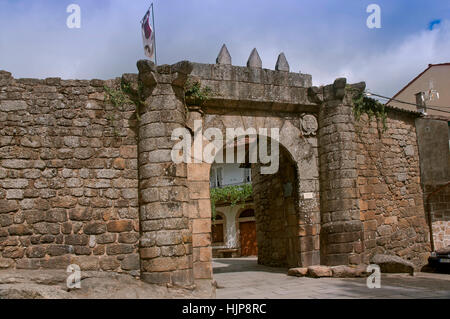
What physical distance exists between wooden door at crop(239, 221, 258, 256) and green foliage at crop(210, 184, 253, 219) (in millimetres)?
1352

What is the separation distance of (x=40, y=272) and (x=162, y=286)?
1688 mm

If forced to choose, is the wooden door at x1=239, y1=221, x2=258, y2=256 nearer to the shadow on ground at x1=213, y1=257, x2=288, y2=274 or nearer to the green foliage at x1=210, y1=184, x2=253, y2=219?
the green foliage at x1=210, y1=184, x2=253, y2=219

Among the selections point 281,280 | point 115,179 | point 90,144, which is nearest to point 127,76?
point 90,144

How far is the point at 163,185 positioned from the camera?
6.50 m

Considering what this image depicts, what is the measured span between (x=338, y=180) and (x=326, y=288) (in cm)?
236

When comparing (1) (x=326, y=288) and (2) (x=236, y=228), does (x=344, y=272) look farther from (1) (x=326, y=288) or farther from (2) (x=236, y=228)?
(2) (x=236, y=228)

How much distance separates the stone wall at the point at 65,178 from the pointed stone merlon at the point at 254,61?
8.70 feet

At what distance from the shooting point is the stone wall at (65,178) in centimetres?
626

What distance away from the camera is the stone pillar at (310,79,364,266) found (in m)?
7.91

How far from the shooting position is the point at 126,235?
21.7 feet

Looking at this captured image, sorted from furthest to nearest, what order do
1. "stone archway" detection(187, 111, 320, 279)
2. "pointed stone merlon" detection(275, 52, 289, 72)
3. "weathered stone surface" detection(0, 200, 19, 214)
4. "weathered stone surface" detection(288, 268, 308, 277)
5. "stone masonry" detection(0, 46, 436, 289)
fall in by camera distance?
1. "pointed stone merlon" detection(275, 52, 289, 72)
2. "weathered stone surface" detection(288, 268, 308, 277)
3. "stone archway" detection(187, 111, 320, 279)
4. "stone masonry" detection(0, 46, 436, 289)
5. "weathered stone surface" detection(0, 200, 19, 214)

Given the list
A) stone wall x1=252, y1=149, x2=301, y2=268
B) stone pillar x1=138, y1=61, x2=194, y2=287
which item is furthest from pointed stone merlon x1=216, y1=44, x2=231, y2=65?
stone wall x1=252, y1=149, x2=301, y2=268

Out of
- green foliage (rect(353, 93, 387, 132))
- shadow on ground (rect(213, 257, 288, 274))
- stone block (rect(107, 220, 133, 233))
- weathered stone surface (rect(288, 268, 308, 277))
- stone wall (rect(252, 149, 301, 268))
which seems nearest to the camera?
stone block (rect(107, 220, 133, 233))
